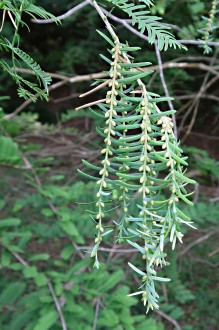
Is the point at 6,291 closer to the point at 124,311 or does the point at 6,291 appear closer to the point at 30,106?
the point at 124,311

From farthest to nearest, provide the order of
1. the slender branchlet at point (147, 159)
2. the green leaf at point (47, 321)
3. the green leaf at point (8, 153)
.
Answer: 1. the green leaf at point (8, 153)
2. the green leaf at point (47, 321)
3. the slender branchlet at point (147, 159)

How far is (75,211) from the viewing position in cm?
166

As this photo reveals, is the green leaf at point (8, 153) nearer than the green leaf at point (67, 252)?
Yes

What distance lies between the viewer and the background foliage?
1.35 metres

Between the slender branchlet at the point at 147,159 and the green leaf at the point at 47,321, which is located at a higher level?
the slender branchlet at the point at 147,159

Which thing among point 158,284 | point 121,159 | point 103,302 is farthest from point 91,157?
point 121,159

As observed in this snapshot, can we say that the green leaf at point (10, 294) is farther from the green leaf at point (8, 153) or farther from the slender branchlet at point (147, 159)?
the slender branchlet at point (147, 159)

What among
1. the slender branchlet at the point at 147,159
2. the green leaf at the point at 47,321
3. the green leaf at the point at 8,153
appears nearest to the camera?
the slender branchlet at the point at 147,159

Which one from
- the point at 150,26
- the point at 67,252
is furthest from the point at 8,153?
the point at 150,26

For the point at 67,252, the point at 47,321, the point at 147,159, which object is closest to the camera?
the point at 147,159

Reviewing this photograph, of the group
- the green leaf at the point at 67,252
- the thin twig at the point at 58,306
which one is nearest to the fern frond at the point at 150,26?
the thin twig at the point at 58,306

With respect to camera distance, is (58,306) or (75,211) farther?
(75,211)

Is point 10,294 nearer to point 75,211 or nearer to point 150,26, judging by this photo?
point 75,211

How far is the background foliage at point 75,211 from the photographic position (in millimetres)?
1352
